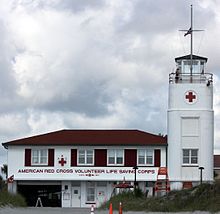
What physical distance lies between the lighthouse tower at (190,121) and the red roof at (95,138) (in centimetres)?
190

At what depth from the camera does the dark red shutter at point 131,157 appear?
6184cm

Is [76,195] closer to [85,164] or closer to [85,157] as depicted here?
[85,164]

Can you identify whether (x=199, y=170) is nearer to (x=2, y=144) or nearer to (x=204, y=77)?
(x=204, y=77)

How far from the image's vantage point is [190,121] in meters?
60.8

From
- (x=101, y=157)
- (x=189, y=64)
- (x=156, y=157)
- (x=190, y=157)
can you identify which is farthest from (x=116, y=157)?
(x=189, y=64)

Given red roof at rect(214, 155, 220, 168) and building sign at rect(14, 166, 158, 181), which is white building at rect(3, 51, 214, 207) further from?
red roof at rect(214, 155, 220, 168)

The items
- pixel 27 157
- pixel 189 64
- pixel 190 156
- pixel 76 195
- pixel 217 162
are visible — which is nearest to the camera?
pixel 190 156

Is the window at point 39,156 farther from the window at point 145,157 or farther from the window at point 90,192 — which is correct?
the window at point 145,157

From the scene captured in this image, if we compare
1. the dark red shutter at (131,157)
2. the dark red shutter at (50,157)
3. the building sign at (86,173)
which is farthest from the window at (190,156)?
the dark red shutter at (50,157)

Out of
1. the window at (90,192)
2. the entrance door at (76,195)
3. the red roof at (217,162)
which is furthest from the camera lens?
the red roof at (217,162)

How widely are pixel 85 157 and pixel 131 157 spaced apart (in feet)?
13.7

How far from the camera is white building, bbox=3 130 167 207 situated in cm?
6188

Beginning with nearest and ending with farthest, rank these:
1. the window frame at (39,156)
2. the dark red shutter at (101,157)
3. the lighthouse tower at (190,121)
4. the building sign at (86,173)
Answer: the lighthouse tower at (190,121) → the building sign at (86,173) → the dark red shutter at (101,157) → the window frame at (39,156)

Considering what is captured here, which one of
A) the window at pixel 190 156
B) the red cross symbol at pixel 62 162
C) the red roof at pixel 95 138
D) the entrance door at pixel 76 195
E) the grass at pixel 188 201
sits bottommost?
the entrance door at pixel 76 195
